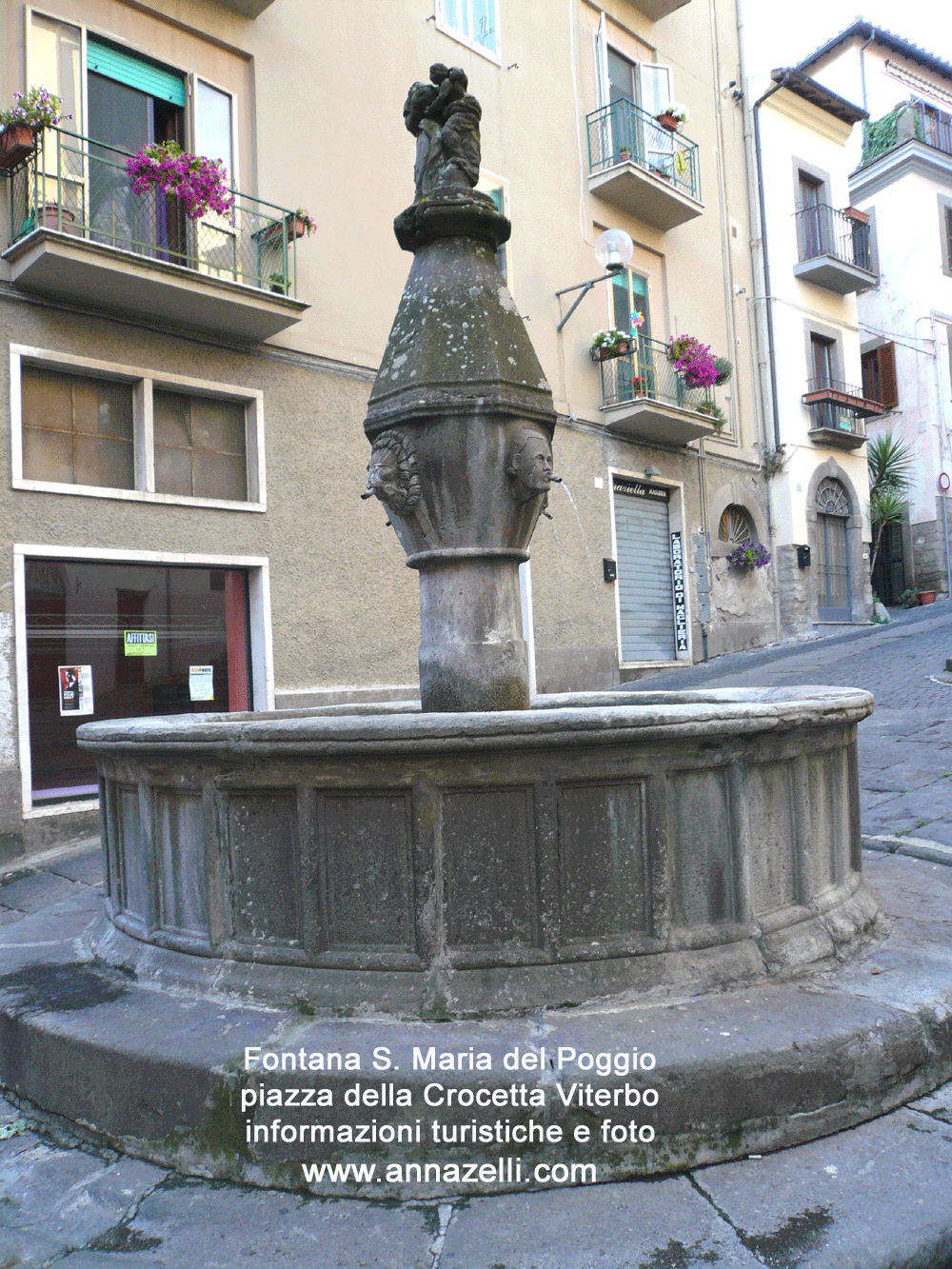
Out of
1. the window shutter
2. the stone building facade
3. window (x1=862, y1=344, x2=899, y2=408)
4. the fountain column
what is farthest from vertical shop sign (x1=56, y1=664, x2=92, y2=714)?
the window shutter

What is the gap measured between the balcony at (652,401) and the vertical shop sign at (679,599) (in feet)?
5.45

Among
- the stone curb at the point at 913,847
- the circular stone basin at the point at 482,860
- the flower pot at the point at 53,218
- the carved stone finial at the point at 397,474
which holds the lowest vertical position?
the stone curb at the point at 913,847

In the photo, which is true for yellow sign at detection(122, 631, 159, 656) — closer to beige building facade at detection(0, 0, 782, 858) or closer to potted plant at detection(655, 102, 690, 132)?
beige building facade at detection(0, 0, 782, 858)

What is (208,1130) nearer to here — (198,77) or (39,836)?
(39,836)

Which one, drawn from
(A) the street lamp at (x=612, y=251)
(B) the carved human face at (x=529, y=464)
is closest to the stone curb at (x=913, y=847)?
(B) the carved human face at (x=529, y=464)

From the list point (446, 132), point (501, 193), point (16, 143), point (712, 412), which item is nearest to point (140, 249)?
point (16, 143)

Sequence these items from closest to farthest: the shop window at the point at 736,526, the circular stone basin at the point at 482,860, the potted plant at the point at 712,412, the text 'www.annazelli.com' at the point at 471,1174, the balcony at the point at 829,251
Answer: the text 'www.annazelli.com' at the point at 471,1174 → the circular stone basin at the point at 482,860 → the potted plant at the point at 712,412 → the shop window at the point at 736,526 → the balcony at the point at 829,251

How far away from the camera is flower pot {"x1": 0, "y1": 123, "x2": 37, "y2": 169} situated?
7242 millimetres

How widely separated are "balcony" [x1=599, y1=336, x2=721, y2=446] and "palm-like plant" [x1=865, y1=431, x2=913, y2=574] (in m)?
6.23

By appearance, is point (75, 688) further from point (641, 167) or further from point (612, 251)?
point (641, 167)

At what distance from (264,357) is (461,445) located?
633 cm

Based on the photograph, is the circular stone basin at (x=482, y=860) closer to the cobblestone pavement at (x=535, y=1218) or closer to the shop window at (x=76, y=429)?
the cobblestone pavement at (x=535, y=1218)

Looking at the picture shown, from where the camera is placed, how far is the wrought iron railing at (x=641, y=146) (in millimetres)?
13555

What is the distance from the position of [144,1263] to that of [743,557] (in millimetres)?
14813
